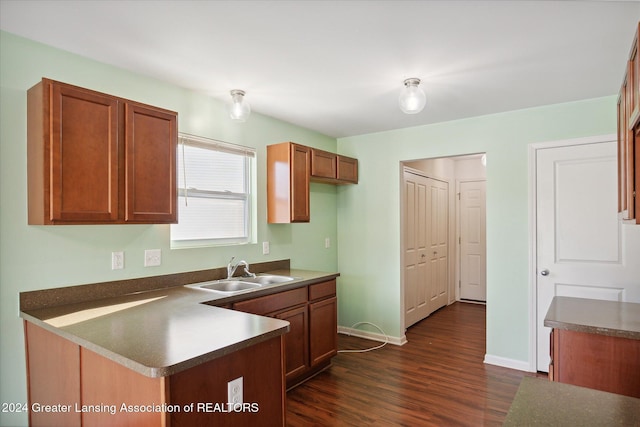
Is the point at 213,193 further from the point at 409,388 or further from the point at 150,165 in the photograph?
the point at 409,388

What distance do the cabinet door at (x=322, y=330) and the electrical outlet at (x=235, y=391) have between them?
153 centimetres

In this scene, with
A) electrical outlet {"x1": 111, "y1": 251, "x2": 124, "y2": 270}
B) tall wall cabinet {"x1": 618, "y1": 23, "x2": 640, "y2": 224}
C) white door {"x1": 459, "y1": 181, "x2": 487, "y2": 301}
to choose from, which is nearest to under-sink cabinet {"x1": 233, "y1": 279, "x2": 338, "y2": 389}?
electrical outlet {"x1": 111, "y1": 251, "x2": 124, "y2": 270}

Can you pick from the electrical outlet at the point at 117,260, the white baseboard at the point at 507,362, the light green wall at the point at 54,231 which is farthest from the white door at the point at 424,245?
the electrical outlet at the point at 117,260

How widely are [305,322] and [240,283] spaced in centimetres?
63

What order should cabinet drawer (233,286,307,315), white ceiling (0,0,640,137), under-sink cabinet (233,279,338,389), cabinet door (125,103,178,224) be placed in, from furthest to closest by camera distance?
under-sink cabinet (233,279,338,389)
cabinet drawer (233,286,307,315)
cabinet door (125,103,178,224)
white ceiling (0,0,640,137)

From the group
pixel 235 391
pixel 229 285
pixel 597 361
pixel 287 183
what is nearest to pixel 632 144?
pixel 597 361

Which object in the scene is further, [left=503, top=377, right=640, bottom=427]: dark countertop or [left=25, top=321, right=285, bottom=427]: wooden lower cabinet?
[left=25, top=321, right=285, bottom=427]: wooden lower cabinet

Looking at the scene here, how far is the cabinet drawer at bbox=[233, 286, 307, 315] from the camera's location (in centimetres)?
251

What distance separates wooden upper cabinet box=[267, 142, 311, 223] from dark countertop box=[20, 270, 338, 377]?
1.20 metres

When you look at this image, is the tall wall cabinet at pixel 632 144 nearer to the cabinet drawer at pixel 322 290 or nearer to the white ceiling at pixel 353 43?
the white ceiling at pixel 353 43

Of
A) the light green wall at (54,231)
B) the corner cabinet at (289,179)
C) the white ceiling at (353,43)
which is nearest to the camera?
the white ceiling at (353,43)

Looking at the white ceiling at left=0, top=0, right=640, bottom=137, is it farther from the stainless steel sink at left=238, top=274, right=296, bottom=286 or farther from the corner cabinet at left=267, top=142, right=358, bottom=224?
the stainless steel sink at left=238, top=274, right=296, bottom=286

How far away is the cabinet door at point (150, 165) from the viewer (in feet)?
7.16

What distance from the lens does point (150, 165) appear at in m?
2.29
